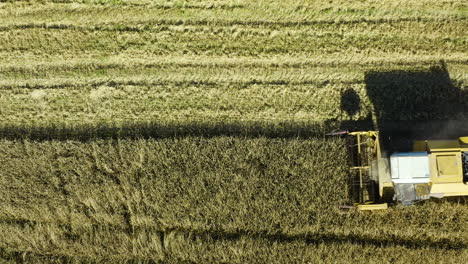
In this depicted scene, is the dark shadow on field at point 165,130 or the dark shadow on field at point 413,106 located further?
the dark shadow on field at point 165,130

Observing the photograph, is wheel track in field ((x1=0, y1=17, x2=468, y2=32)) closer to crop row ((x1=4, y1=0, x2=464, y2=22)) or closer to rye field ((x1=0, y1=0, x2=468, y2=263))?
rye field ((x1=0, y1=0, x2=468, y2=263))

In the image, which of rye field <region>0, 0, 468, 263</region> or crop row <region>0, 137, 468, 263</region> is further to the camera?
rye field <region>0, 0, 468, 263</region>

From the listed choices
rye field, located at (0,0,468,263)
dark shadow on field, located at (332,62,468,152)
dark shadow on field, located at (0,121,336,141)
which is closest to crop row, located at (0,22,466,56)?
rye field, located at (0,0,468,263)

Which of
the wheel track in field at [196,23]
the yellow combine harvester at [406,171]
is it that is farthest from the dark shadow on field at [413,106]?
the wheel track in field at [196,23]

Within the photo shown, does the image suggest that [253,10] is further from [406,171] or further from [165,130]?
[406,171]

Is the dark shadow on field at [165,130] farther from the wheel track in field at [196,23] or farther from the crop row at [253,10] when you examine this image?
the crop row at [253,10]
